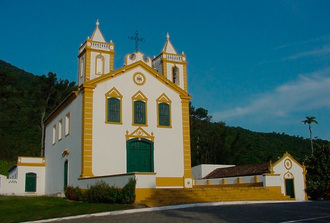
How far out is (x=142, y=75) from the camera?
25.5 meters

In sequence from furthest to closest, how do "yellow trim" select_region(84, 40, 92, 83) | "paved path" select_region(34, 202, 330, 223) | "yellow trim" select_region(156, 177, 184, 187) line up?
"yellow trim" select_region(84, 40, 92, 83)
"yellow trim" select_region(156, 177, 184, 187)
"paved path" select_region(34, 202, 330, 223)

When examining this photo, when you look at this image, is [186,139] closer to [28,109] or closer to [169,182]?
[169,182]

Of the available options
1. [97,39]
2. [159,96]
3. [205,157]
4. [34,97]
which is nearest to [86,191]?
[159,96]

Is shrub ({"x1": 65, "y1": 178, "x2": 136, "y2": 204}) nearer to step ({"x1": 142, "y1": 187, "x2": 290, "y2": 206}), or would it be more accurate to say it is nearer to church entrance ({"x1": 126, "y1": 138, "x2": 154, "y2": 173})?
step ({"x1": 142, "y1": 187, "x2": 290, "y2": 206})

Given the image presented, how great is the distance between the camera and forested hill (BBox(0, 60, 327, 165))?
48.4 metres

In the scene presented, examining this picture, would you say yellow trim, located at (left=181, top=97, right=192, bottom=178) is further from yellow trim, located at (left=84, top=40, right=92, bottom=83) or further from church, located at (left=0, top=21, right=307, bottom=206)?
yellow trim, located at (left=84, top=40, right=92, bottom=83)

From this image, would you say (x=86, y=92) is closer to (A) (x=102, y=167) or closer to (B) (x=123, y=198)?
(A) (x=102, y=167)

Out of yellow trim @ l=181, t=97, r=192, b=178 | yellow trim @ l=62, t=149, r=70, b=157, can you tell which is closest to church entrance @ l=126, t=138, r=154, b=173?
yellow trim @ l=181, t=97, r=192, b=178

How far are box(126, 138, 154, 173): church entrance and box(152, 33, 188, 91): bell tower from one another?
222 inches

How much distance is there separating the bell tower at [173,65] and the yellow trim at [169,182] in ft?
22.0

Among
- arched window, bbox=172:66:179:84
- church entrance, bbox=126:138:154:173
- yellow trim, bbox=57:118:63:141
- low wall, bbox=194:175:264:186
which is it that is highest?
arched window, bbox=172:66:179:84

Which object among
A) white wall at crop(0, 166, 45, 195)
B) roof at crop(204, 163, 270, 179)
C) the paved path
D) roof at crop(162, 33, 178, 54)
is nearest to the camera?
the paved path

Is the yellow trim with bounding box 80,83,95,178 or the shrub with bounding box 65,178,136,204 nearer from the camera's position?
the shrub with bounding box 65,178,136,204

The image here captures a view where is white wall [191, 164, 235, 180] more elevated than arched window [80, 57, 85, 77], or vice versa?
arched window [80, 57, 85, 77]
